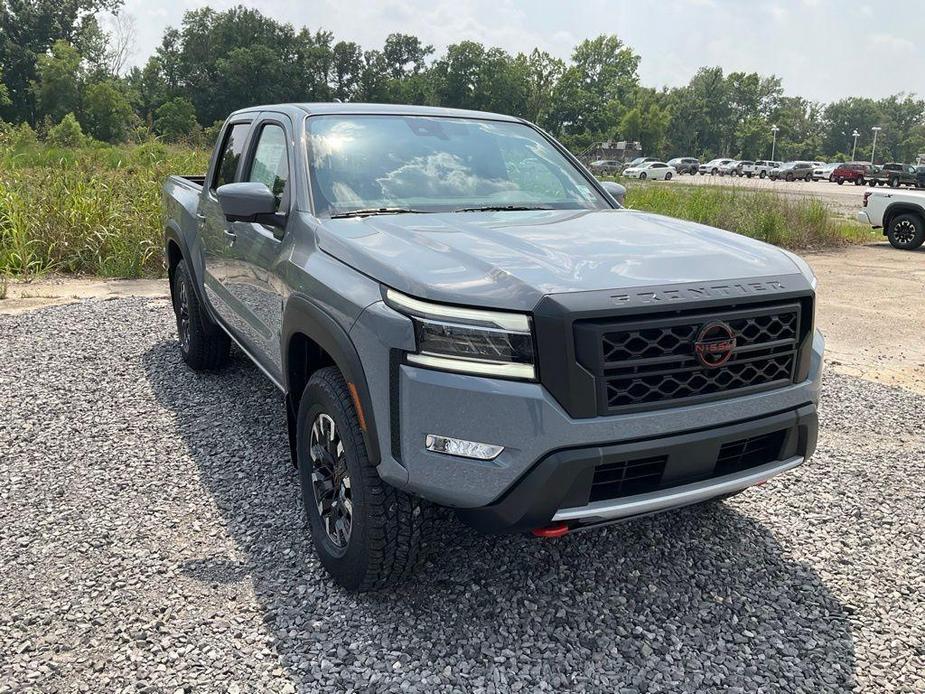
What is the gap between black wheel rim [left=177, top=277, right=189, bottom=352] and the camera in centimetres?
542

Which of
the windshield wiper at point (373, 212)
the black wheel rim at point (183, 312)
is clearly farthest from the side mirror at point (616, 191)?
the black wheel rim at point (183, 312)

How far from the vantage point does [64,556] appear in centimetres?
317

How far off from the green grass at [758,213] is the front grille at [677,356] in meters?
11.4

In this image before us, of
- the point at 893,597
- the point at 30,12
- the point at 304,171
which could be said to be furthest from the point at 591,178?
the point at 30,12

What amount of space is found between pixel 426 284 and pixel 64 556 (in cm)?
204

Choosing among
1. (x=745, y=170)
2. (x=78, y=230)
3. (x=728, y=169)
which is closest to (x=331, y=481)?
(x=78, y=230)

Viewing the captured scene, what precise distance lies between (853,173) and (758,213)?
43117 millimetres

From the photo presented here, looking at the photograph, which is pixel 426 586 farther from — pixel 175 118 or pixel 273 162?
pixel 175 118

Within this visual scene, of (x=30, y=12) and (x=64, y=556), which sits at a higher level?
(x=30, y=12)

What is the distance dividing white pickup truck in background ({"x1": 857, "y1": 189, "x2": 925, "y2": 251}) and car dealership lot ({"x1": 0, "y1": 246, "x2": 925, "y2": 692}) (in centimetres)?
1172

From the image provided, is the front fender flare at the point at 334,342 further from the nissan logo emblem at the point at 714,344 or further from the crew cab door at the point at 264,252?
the nissan logo emblem at the point at 714,344

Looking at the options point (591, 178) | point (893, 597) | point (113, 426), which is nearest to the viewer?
point (893, 597)

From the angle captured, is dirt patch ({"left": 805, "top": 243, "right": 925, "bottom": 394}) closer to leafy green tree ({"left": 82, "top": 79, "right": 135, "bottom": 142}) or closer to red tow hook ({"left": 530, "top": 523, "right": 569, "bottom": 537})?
red tow hook ({"left": 530, "top": 523, "right": 569, "bottom": 537})

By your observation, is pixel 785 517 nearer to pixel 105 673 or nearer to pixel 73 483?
pixel 105 673
